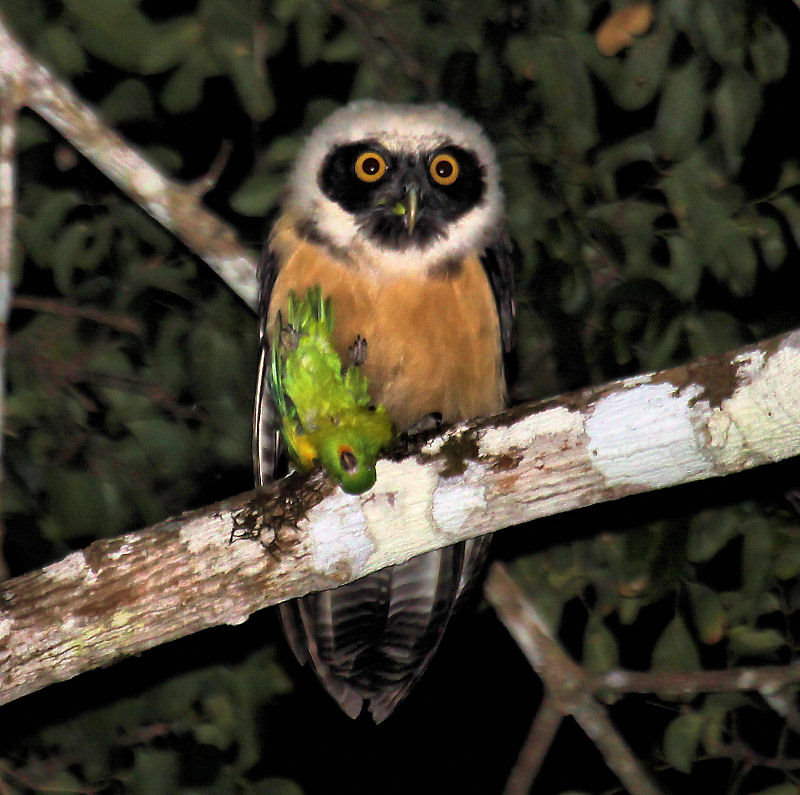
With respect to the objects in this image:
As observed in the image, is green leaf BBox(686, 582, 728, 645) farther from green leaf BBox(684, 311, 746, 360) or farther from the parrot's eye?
the parrot's eye

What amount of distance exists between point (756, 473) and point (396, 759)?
A: 2.17m

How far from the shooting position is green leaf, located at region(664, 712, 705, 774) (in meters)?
3.03

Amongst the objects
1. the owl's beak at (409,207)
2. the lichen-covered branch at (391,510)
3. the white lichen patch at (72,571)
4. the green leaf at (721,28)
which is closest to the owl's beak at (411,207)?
the owl's beak at (409,207)

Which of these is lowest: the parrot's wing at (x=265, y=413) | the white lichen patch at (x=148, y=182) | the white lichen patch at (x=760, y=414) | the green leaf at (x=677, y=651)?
the green leaf at (x=677, y=651)

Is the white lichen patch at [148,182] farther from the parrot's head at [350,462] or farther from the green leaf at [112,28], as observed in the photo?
the parrot's head at [350,462]

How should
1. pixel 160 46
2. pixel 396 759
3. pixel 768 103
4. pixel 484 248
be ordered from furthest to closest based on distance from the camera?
pixel 396 759, pixel 768 103, pixel 484 248, pixel 160 46

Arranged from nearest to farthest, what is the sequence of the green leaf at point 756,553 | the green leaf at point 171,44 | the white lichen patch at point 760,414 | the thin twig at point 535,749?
the white lichen patch at point 760,414 < the green leaf at point 171,44 < the green leaf at point 756,553 < the thin twig at point 535,749

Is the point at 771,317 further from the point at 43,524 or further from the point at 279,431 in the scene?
the point at 43,524

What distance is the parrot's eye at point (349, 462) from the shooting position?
215cm

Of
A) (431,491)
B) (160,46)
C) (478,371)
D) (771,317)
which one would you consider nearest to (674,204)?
(771,317)

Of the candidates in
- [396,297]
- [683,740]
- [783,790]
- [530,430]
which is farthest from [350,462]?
[783,790]

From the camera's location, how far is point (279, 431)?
3.10m

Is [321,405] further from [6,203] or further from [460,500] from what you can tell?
[6,203]

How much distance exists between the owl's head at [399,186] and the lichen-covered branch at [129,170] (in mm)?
225
